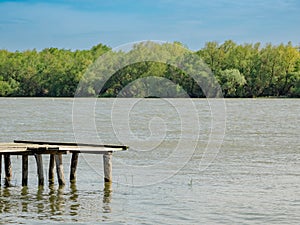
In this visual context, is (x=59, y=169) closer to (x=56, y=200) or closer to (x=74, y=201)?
(x=56, y=200)

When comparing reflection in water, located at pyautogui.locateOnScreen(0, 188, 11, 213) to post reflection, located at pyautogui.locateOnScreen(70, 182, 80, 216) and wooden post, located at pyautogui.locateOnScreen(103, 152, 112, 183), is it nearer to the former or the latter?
post reflection, located at pyautogui.locateOnScreen(70, 182, 80, 216)

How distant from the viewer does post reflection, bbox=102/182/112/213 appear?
16.6m

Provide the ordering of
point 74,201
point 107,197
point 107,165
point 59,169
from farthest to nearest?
point 59,169 < point 107,165 < point 107,197 < point 74,201

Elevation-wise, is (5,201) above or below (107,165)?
below

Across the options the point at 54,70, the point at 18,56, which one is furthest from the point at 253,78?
the point at 18,56

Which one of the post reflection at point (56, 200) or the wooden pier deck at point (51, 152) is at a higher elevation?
the wooden pier deck at point (51, 152)

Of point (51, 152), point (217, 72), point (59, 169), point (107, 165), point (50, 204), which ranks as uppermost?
point (217, 72)

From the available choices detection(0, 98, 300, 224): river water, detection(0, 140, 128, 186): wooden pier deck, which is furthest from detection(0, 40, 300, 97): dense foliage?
detection(0, 140, 128, 186): wooden pier deck

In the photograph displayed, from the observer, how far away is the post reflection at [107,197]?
1656 cm

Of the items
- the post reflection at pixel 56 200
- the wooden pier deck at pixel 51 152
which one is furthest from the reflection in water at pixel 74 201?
the wooden pier deck at pixel 51 152

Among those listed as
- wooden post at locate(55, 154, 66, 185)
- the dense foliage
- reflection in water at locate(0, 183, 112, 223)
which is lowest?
reflection in water at locate(0, 183, 112, 223)

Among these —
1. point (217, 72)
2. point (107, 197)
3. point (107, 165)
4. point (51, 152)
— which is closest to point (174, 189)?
point (107, 165)

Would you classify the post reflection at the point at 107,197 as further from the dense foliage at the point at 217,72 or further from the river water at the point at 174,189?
the dense foliage at the point at 217,72

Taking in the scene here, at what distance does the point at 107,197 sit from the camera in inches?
707
